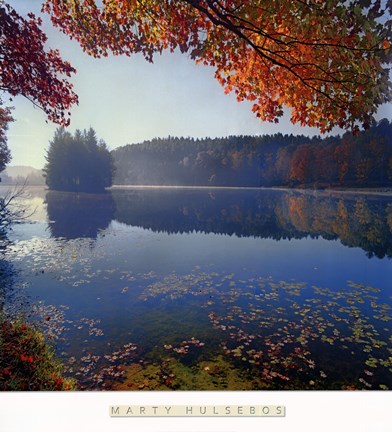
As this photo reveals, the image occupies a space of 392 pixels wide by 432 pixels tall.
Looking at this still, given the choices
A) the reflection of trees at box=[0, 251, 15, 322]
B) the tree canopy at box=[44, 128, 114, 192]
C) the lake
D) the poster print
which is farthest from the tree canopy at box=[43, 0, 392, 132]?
the reflection of trees at box=[0, 251, 15, 322]

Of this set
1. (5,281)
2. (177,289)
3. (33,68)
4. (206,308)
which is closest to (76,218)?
(5,281)

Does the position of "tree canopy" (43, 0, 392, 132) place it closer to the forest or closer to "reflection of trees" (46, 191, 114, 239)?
the forest

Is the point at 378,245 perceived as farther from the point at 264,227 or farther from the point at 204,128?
the point at 204,128

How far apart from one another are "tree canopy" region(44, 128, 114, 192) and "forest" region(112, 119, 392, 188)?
794 millimetres

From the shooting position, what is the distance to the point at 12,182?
228 inches

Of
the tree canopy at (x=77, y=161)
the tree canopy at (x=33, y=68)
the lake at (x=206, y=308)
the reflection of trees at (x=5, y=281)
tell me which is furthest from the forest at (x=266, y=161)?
the reflection of trees at (x=5, y=281)

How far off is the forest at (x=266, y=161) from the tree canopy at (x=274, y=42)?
40.6 inches

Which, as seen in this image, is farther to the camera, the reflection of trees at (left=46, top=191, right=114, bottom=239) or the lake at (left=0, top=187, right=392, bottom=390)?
the reflection of trees at (left=46, top=191, right=114, bottom=239)

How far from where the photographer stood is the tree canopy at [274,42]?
3.72 m

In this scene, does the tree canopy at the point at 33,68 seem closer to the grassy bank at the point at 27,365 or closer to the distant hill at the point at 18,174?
the distant hill at the point at 18,174

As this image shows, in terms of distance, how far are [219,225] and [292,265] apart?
888cm

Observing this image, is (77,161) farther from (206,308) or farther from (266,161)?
(266,161)

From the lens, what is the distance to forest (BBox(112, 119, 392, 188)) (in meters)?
9.59
